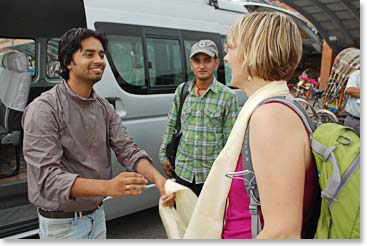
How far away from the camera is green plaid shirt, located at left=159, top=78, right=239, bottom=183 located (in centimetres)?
263

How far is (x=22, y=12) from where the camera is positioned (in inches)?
135

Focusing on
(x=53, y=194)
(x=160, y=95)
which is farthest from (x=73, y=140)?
(x=160, y=95)

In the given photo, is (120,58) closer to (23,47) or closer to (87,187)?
(23,47)

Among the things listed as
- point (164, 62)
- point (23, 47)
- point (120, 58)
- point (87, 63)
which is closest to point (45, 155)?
point (87, 63)

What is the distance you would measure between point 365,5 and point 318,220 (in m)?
0.76

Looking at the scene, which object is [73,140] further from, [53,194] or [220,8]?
[220,8]

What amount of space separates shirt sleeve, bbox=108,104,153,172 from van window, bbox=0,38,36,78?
1999mm

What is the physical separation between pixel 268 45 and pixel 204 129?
1533mm

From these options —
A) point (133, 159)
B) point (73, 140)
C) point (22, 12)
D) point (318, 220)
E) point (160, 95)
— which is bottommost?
point (318, 220)

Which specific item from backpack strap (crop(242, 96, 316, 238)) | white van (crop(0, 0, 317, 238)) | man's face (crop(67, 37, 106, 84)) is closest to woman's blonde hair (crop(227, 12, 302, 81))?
backpack strap (crop(242, 96, 316, 238))

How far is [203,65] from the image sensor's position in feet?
9.12

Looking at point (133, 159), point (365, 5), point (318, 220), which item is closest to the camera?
point (318, 220)

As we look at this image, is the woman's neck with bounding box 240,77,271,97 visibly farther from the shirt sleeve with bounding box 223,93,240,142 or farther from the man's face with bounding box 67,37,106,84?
the shirt sleeve with bounding box 223,93,240,142

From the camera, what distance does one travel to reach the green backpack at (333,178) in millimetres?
992
